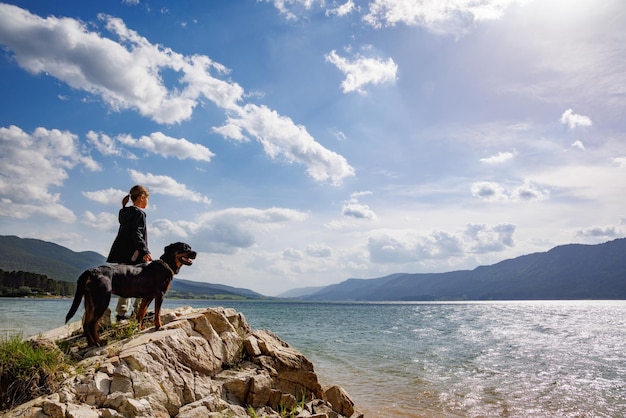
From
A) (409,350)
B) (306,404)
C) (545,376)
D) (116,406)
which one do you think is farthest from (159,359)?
(409,350)

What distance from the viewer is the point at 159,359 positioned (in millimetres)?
6688

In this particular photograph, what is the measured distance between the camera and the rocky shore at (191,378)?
222 inches

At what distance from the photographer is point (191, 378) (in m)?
6.98

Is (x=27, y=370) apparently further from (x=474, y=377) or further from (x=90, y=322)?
(x=474, y=377)

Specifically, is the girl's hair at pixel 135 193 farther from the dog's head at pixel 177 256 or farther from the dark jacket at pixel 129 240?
the dog's head at pixel 177 256

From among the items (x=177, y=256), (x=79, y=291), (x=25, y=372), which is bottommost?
(x=25, y=372)

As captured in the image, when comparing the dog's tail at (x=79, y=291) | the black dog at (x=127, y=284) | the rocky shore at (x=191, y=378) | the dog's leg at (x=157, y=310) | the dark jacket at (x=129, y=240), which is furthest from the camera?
the dark jacket at (x=129, y=240)

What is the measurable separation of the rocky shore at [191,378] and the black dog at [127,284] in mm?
548

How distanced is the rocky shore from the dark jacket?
1.60m

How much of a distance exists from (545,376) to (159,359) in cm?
1695

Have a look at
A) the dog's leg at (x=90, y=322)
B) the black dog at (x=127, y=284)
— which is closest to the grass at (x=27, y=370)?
the dog's leg at (x=90, y=322)

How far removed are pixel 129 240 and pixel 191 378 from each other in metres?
3.25

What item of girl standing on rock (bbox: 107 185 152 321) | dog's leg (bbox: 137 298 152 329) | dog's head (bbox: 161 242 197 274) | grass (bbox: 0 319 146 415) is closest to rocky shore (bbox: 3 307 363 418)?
grass (bbox: 0 319 146 415)

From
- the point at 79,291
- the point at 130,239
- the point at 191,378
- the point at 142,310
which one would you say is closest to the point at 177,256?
the point at 130,239
